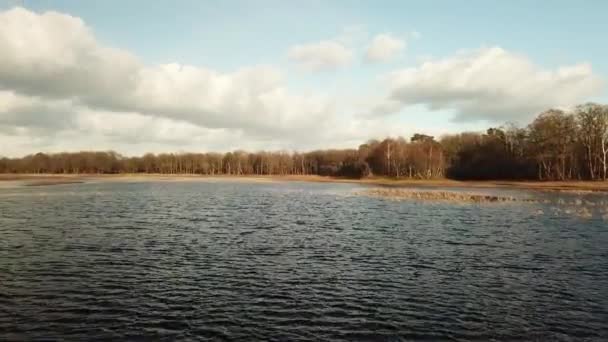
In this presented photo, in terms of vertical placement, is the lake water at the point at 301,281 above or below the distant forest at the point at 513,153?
below

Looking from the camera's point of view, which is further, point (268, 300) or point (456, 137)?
point (456, 137)

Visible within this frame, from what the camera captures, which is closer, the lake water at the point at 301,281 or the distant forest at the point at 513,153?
the lake water at the point at 301,281

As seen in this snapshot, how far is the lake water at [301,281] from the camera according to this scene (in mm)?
15477

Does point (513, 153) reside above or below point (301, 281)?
above

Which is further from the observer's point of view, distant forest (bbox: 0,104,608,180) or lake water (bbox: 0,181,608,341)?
distant forest (bbox: 0,104,608,180)

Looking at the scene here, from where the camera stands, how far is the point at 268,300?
1842cm

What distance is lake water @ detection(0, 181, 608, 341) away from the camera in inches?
609

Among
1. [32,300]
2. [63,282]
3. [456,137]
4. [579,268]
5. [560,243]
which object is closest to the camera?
[32,300]

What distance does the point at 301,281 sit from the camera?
2133 centimetres

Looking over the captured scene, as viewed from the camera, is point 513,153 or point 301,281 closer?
point 301,281

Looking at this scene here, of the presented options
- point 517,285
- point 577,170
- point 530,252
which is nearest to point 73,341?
point 517,285

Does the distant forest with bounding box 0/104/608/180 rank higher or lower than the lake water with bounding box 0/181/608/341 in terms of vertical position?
higher

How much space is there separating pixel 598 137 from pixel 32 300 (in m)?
123

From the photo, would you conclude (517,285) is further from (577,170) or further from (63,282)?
(577,170)
